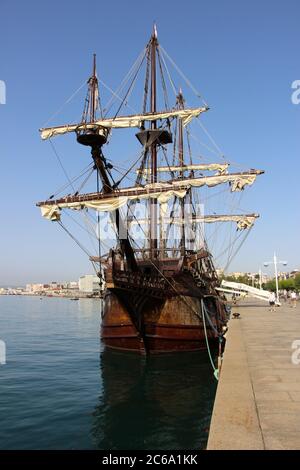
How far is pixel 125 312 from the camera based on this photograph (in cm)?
2317

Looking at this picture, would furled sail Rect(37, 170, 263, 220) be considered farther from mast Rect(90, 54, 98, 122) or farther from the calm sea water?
the calm sea water

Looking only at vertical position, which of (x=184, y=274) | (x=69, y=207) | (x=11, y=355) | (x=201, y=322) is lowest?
(x=11, y=355)

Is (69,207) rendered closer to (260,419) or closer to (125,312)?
(125,312)

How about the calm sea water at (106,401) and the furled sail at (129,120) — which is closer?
the calm sea water at (106,401)

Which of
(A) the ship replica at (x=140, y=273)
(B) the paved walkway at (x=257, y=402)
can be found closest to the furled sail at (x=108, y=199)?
(A) the ship replica at (x=140, y=273)

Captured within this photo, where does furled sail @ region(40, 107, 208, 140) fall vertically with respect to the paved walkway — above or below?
above

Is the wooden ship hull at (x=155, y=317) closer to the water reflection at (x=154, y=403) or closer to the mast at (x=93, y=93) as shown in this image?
the water reflection at (x=154, y=403)

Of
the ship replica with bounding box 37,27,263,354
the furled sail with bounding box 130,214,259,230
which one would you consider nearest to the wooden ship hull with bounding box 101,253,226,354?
the ship replica with bounding box 37,27,263,354

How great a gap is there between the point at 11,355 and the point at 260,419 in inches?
862

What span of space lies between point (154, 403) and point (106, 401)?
1.67 meters

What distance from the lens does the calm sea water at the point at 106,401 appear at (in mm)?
10430

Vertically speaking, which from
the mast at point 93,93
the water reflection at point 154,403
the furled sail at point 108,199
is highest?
the mast at point 93,93

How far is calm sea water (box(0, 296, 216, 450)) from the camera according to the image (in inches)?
411
